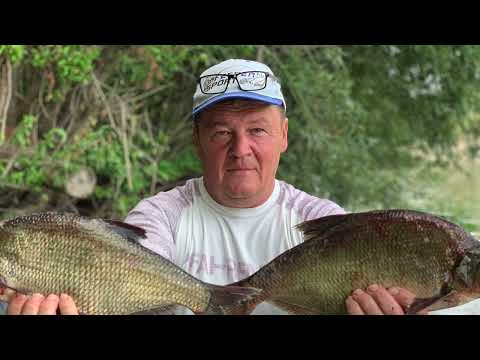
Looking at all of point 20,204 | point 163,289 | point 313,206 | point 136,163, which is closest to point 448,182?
point 136,163

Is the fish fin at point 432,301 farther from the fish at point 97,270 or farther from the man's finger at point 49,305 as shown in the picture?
the man's finger at point 49,305

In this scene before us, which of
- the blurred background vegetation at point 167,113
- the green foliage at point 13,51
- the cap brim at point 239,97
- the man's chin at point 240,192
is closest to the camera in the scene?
the cap brim at point 239,97

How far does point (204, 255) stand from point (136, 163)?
13.1 ft

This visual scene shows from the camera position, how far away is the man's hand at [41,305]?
1602 mm

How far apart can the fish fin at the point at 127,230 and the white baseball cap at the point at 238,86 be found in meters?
0.55

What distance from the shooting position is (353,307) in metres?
1.72

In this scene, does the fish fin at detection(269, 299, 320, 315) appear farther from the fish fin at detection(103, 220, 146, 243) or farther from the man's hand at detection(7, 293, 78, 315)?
the man's hand at detection(7, 293, 78, 315)

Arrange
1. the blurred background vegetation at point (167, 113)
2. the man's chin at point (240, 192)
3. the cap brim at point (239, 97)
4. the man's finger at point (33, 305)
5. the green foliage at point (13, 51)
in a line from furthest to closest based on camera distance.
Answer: the blurred background vegetation at point (167, 113)
the green foliage at point (13, 51)
the man's chin at point (240, 192)
the cap brim at point (239, 97)
the man's finger at point (33, 305)

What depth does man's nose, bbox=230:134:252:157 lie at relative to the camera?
2033 mm

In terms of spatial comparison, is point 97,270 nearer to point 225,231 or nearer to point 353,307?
point 225,231

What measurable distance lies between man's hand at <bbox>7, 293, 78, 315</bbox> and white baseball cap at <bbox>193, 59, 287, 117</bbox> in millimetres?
799

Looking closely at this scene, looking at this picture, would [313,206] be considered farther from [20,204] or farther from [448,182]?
[448,182]

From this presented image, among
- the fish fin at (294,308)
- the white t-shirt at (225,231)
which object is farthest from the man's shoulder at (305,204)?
the fish fin at (294,308)

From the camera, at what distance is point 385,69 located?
7699 mm
